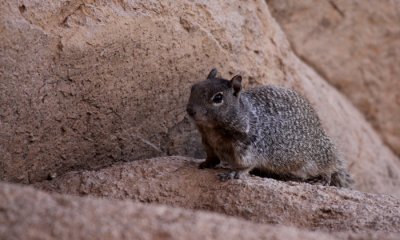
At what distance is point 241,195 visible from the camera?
5.64 m

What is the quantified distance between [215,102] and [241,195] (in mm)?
748

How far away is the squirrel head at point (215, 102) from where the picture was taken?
5.69m

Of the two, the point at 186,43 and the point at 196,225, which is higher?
the point at 186,43

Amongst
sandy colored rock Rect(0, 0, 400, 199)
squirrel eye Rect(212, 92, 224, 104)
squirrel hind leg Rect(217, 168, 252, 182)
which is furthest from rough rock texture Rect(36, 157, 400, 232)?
squirrel eye Rect(212, 92, 224, 104)

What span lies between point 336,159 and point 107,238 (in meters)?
3.68

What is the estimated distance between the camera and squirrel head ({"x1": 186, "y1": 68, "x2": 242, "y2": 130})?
5.69m

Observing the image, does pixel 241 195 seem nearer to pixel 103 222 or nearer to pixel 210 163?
pixel 210 163

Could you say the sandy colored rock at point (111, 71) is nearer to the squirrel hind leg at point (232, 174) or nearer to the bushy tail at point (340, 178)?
the squirrel hind leg at point (232, 174)

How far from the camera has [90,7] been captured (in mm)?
5832

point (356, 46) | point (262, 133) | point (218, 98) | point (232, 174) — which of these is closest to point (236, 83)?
point (218, 98)

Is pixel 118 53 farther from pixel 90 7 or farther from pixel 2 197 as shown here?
pixel 2 197

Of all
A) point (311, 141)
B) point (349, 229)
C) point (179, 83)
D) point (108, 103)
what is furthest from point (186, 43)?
point (349, 229)

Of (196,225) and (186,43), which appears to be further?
(186,43)

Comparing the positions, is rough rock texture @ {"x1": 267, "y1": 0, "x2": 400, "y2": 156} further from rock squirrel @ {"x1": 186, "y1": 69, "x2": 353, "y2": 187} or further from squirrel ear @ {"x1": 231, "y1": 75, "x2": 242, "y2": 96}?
squirrel ear @ {"x1": 231, "y1": 75, "x2": 242, "y2": 96}
